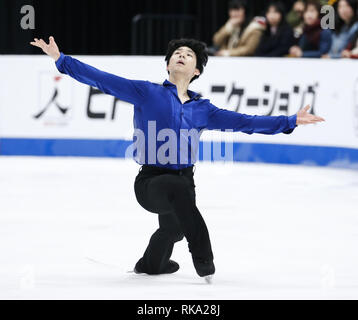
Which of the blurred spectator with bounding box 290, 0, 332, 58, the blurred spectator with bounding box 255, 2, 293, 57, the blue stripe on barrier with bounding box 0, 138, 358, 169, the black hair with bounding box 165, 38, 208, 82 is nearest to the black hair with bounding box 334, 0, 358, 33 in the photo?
the blurred spectator with bounding box 290, 0, 332, 58

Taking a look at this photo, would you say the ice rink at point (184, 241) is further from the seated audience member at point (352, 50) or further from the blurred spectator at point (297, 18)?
the blurred spectator at point (297, 18)

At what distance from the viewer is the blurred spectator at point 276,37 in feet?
35.2

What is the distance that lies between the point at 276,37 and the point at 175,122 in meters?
6.73

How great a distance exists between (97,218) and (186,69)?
2.30 metres

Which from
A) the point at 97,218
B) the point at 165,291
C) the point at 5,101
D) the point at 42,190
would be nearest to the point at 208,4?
the point at 5,101

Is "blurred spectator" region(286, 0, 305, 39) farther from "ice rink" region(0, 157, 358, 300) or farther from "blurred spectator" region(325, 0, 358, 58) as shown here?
"ice rink" region(0, 157, 358, 300)

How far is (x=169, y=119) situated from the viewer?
14.1 feet

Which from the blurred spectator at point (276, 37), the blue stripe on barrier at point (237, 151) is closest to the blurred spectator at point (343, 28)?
the blurred spectator at point (276, 37)

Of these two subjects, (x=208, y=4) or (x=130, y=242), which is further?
A: (x=208, y=4)

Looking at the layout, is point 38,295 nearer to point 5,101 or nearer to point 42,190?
point 42,190

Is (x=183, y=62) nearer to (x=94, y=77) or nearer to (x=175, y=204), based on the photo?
(x=94, y=77)

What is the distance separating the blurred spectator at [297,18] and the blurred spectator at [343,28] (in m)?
0.83

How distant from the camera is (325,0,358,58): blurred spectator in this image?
405 inches

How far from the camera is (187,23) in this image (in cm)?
1339
